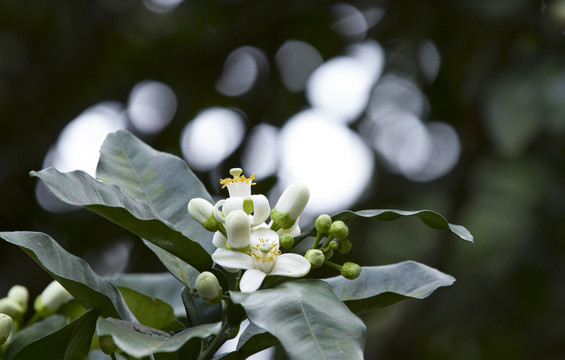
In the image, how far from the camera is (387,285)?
869 mm

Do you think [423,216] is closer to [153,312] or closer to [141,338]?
[141,338]

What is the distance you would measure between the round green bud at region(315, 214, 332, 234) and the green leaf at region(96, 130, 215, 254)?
177 millimetres

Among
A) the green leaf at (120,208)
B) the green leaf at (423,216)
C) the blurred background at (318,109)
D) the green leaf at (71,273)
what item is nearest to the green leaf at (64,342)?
the green leaf at (71,273)

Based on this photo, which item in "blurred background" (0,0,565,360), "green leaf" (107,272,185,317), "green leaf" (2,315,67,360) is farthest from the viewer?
"blurred background" (0,0,565,360)

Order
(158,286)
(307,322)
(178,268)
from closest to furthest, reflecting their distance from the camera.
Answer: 1. (307,322)
2. (178,268)
3. (158,286)

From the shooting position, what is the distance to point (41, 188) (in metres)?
2.94

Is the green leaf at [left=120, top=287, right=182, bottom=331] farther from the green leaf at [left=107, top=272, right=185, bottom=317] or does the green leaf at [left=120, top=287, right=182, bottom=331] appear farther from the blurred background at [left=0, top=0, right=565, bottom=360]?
the blurred background at [left=0, top=0, right=565, bottom=360]

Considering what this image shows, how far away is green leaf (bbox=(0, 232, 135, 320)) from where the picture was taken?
2.42 ft

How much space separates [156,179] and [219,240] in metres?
0.17

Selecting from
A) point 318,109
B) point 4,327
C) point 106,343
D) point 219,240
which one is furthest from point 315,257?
point 318,109

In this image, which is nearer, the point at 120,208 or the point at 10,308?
the point at 120,208

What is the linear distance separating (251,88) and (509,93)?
1.29 meters

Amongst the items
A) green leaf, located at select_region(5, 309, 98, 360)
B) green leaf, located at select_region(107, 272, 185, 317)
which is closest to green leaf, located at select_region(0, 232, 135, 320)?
green leaf, located at select_region(5, 309, 98, 360)

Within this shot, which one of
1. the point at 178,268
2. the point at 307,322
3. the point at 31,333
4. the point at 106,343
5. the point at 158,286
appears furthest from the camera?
the point at 158,286
